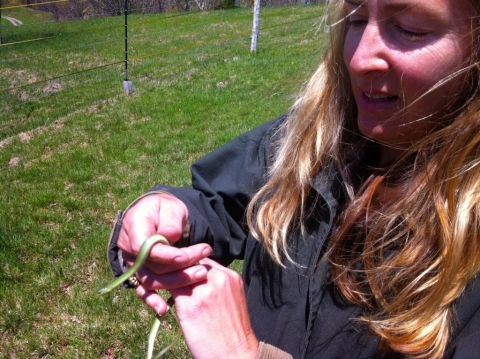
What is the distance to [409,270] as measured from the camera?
132cm

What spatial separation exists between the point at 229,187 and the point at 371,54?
2.22 ft

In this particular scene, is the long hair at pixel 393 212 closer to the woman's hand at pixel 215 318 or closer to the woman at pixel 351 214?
the woman at pixel 351 214

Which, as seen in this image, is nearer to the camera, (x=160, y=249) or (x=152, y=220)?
(x=160, y=249)

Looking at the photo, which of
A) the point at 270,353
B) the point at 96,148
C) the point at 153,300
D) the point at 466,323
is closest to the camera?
the point at 466,323

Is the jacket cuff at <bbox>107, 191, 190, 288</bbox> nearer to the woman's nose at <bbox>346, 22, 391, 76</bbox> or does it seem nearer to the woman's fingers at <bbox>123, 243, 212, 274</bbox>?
the woman's fingers at <bbox>123, 243, 212, 274</bbox>

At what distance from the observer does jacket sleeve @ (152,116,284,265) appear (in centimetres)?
174

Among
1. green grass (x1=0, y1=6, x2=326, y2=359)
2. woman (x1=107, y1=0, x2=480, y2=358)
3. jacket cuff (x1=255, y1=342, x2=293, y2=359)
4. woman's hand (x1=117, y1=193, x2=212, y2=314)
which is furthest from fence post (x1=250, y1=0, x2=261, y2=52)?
jacket cuff (x1=255, y1=342, x2=293, y2=359)

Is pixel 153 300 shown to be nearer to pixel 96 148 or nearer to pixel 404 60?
pixel 404 60

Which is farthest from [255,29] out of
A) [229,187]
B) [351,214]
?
[351,214]

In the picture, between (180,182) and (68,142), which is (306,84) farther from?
(68,142)

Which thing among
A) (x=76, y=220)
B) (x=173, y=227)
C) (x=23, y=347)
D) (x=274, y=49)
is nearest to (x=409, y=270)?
(x=173, y=227)

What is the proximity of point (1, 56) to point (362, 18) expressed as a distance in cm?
1615

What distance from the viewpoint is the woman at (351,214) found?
48.9 inches

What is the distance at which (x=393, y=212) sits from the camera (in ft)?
4.64
